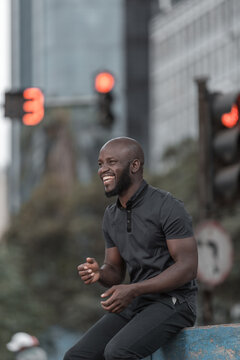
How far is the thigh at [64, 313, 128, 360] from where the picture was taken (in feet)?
20.0

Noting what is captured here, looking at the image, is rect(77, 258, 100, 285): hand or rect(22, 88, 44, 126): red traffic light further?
rect(22, 88, 44, 126): red traffic light

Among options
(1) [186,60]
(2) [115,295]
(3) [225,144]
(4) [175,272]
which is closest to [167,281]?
(4) [175,272]

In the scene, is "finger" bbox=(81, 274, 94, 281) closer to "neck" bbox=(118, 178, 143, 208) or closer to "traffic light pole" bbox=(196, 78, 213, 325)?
"neck" bbox=(118, 178, 143, 208)

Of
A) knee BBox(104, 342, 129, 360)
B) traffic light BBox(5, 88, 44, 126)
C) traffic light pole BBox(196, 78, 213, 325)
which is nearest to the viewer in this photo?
knee BBox(104, 342, 129, 360)

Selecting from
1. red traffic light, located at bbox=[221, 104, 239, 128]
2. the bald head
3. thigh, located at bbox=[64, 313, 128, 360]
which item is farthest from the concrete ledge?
red traffic light, located at bbox=[221, 104, 239, 128]

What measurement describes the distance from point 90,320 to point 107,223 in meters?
42.9

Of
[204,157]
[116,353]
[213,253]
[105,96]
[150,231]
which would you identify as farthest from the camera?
[105,96]

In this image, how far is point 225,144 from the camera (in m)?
11.0

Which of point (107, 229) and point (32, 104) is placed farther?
point (32, 104)

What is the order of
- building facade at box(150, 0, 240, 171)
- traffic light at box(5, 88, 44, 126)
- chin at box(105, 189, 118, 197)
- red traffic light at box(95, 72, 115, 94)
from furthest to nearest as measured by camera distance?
building facade at box(150, 0, 240, 171)
traffic light at box(5, 88, 44, 126)
red traffic light at box(95, 72, 115, 94)
chin at box(105, 189, 118, 197)

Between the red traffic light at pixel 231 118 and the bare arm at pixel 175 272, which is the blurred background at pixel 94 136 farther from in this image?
the bare arm at pixel 175 272

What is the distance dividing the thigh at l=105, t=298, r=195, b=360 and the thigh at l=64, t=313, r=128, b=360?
0.20 m

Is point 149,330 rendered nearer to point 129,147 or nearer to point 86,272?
point 86,272

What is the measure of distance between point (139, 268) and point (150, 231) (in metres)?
0.22
